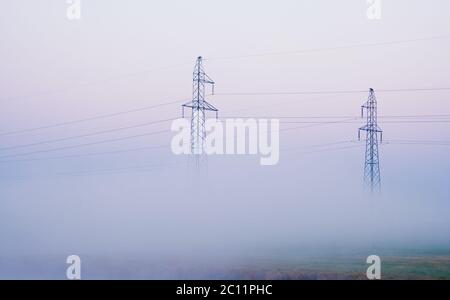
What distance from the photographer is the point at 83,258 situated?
837cm

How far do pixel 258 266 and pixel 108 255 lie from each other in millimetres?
1006

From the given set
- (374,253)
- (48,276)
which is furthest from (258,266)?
(48,276)

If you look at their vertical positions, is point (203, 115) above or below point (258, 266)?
above

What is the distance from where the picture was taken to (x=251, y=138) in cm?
847

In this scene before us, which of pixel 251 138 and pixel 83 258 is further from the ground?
pixel 251 138

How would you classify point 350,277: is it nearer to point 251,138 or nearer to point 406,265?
point 406,265

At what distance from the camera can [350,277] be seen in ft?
27.3

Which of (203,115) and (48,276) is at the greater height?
(203,115)
